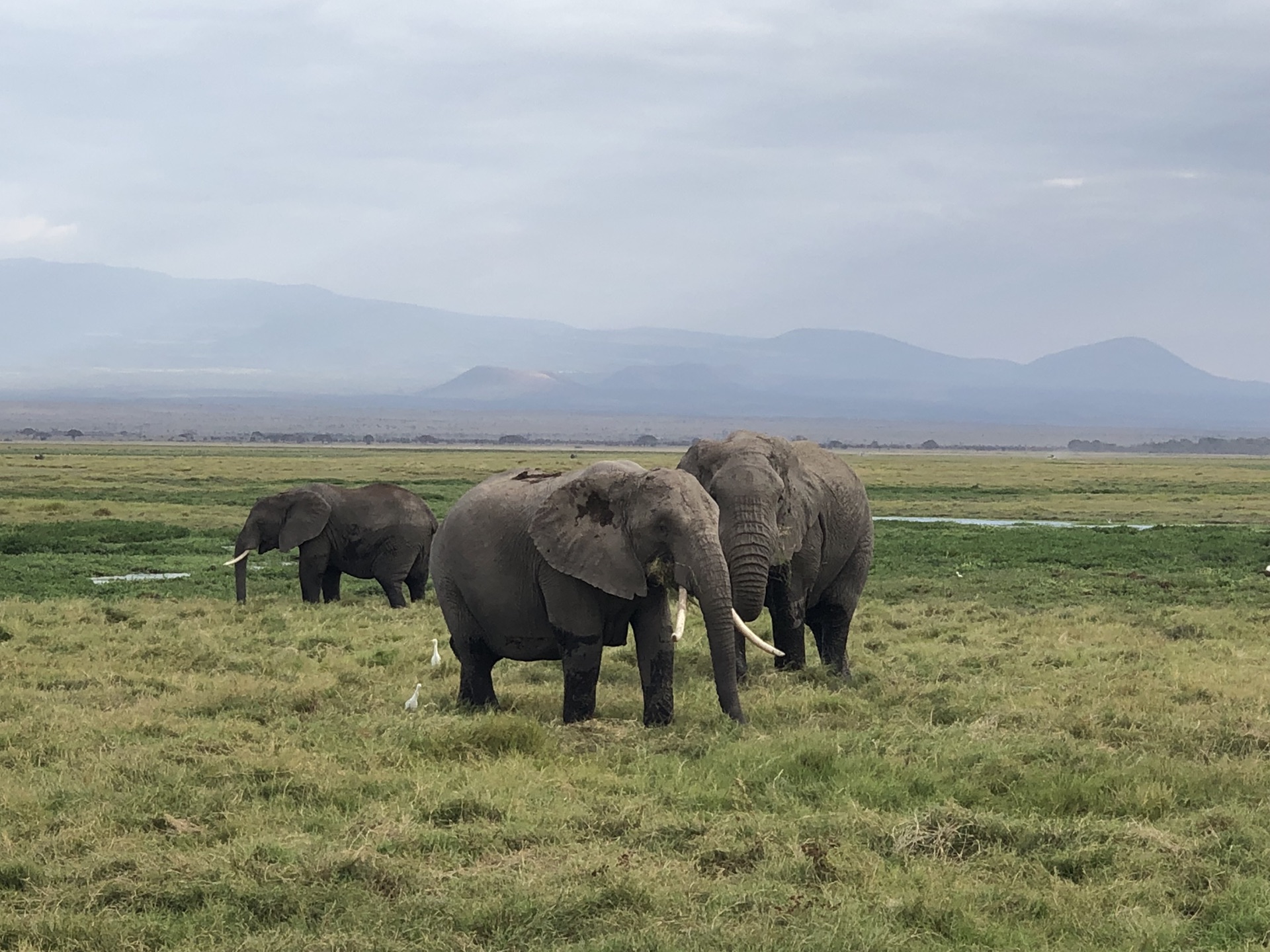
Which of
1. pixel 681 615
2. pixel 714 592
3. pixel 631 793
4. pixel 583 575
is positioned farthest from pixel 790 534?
pixel 631 793

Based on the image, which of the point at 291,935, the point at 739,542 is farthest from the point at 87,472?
the point at 291,935

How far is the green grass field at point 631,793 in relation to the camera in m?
7.99

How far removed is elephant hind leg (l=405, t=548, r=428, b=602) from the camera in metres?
26.8

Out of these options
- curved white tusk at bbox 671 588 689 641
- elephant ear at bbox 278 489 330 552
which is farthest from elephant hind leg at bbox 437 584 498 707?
elephant ear at bbox 278 489 330 552

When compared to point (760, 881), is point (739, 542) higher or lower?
higher

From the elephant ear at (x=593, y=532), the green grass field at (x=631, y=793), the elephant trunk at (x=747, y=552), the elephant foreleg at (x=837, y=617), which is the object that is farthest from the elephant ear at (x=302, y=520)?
the elephant ear at (x=593, y=532)

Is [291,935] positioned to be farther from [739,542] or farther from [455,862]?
[739,542]

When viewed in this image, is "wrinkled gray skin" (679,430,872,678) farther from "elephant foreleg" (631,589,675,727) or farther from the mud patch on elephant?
the mud patch on elephant

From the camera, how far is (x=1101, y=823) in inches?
384

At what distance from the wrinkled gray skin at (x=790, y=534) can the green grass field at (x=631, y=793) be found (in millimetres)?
676

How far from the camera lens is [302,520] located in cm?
2564

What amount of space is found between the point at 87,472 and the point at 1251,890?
7615cm

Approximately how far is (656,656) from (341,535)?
1430cm

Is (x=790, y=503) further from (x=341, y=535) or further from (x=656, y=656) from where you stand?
(x=341, y=535)
